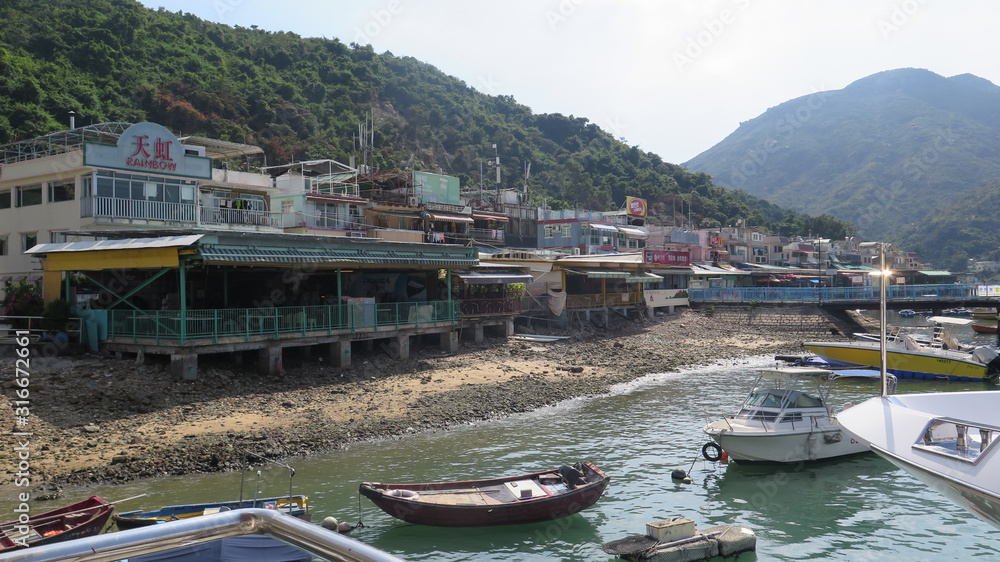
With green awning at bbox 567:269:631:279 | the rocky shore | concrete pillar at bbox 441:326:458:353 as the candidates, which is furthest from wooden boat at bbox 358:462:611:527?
green awning at bbox 567:269:631:279

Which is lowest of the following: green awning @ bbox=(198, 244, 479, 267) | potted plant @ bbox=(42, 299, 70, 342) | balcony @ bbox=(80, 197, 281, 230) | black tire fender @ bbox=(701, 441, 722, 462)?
black tire fender @ bbox=(701, 441, 722, 462)

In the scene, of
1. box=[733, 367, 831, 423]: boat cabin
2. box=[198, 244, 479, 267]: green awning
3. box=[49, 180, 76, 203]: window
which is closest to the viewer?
box=[733, 367, 831, 423]: boat cabin

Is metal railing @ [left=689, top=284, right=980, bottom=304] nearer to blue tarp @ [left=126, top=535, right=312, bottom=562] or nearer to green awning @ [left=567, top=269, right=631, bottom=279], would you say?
green awning @ [left=567, top=269, right=631, bottom=279]

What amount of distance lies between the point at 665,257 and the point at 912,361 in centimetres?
2788

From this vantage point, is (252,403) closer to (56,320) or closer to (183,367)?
(183,367)

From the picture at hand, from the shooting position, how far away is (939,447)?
926 centimetres

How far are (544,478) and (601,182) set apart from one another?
3688 inches

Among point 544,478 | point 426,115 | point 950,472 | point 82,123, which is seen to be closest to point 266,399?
point 544,478

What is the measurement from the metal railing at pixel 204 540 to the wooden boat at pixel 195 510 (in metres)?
9.30

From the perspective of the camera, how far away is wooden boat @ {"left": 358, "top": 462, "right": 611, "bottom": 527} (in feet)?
45.7

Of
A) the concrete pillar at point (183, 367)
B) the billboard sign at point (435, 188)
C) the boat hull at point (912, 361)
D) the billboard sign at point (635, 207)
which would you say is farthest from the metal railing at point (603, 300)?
the concrete pillar at point (183, 367)

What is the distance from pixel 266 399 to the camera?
2267 centimetres

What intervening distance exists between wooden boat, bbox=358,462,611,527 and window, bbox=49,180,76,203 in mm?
21545

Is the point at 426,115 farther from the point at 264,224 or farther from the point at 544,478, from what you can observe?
the point at 544,478
